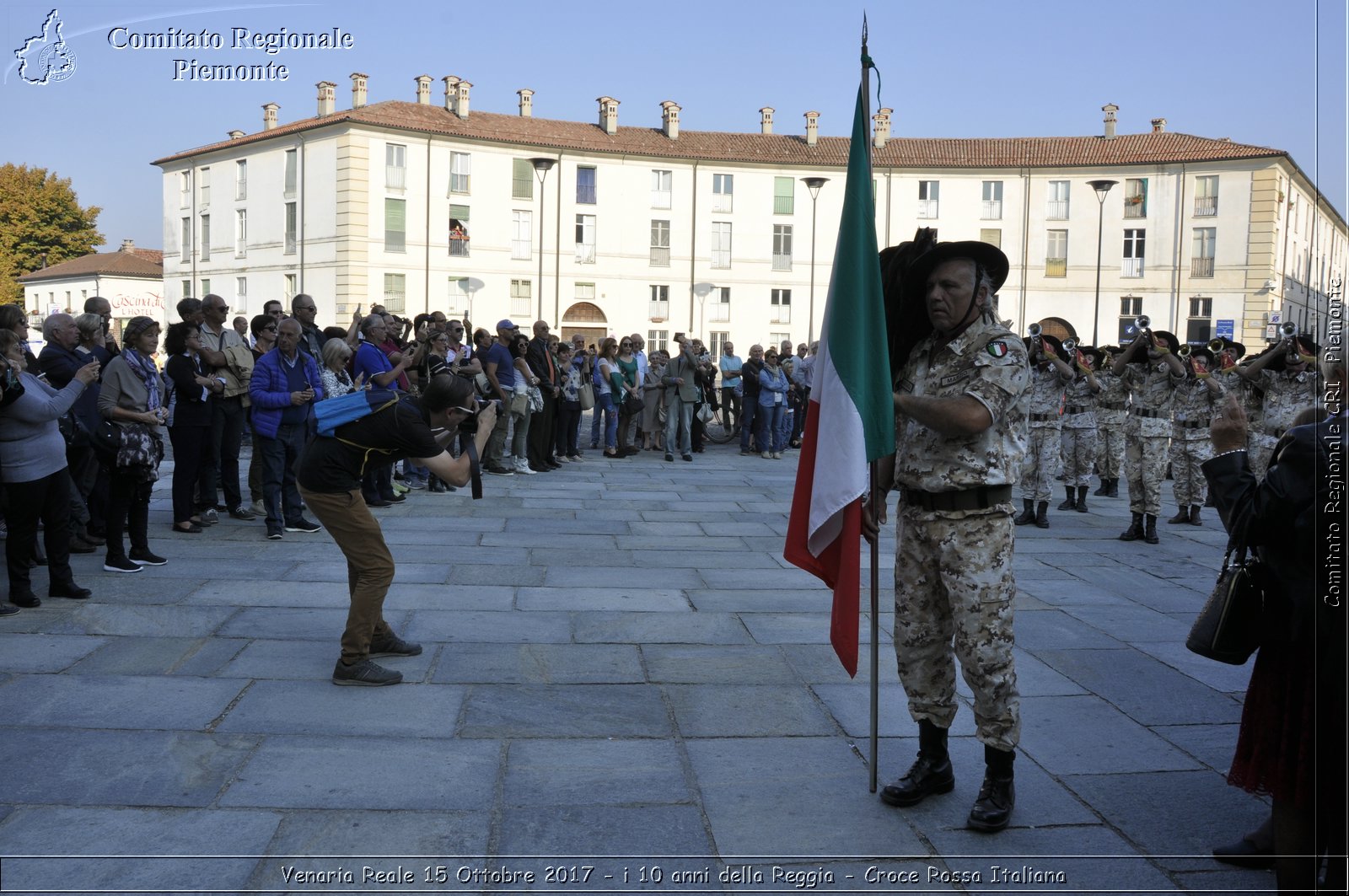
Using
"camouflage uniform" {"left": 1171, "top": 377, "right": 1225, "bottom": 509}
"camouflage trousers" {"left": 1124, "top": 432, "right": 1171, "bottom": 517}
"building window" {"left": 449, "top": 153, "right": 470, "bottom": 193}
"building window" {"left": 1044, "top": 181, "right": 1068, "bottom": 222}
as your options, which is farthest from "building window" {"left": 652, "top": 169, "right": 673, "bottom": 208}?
"camouflage trousers" {"left": 1124, "top": 432, "right": 1171, "bottom": 517}

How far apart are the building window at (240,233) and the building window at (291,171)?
13.9 ft

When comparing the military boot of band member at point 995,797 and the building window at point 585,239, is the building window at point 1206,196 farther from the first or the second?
the military boot of band member at point 995,797

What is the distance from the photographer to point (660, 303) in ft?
163

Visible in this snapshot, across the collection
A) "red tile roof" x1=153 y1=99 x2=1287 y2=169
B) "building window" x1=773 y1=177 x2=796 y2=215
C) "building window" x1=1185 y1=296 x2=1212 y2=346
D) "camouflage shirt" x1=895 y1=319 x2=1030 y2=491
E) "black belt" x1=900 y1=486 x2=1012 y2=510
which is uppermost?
"red tile roof" x1=153 y1=99 x2=1287 y2=169

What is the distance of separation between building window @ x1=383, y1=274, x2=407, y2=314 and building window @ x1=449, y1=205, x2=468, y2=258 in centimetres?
248

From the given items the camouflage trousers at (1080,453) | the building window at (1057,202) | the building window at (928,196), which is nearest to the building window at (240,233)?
the building window at (928,196)

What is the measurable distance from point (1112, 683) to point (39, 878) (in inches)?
190

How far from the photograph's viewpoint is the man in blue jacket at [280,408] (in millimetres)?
9281

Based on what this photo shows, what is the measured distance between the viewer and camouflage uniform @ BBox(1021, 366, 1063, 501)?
11492 millimetres

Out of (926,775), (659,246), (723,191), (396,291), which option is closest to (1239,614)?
(926,775)

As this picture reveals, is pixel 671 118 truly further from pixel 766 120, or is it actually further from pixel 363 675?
pixel 363 675

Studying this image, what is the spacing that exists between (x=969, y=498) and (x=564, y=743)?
2.01 metres

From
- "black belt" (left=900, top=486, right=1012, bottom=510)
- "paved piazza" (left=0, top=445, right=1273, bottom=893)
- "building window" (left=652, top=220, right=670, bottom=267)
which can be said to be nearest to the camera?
"paved piazza" (left=0, top=445, right=1273, bottom=893)

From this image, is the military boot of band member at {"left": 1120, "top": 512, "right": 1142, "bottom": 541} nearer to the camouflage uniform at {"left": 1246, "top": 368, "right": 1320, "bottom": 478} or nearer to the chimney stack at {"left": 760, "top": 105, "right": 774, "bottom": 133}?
the camouflage uniform at {"left": 1246, "top": 368, "right": 1320, "bottom": 478}
